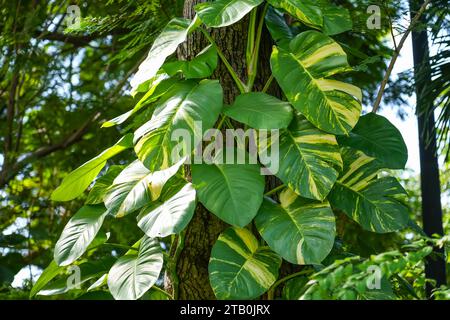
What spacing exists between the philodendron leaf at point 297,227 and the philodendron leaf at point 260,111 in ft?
0.85

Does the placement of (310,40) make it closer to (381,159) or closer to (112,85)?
(381,159)

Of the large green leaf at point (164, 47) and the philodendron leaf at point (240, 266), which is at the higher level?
the large green leaf at point (164, 47)

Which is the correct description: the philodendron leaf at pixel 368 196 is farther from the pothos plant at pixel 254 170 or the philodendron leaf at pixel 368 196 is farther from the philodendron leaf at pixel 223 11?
the philodendron leaf at pixel 223 11

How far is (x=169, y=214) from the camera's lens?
2285mm

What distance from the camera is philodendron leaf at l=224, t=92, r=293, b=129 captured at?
2.34m

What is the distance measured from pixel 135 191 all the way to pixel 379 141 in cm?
89

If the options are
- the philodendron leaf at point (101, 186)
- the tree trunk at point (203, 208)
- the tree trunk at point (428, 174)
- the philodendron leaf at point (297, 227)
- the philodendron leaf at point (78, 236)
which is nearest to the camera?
the philodendron leaf at point (297, 227)

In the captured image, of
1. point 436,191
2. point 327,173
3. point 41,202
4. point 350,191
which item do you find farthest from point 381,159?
point 41,202

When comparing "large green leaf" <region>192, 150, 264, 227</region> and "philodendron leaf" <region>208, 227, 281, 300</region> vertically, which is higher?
"large green leaf" <region>192, 150, 264, 227</region>

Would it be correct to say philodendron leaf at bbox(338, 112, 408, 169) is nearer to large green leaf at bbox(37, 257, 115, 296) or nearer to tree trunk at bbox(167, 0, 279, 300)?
tree trunk at bbox(167, 0, 279, 300)

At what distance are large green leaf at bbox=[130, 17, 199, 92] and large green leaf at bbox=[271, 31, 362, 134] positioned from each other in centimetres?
32

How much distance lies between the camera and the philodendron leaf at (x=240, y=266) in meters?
2.23

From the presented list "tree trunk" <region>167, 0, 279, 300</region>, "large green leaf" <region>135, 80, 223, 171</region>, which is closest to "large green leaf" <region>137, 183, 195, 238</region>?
"large green leaf" <region>135, 80, 223, 171</region>

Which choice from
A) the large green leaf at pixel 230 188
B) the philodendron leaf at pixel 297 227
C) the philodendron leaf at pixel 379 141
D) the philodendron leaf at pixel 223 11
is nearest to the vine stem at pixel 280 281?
the philodendron leaf at pixel 297 227
